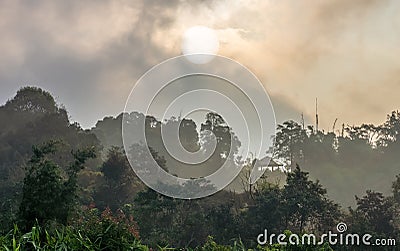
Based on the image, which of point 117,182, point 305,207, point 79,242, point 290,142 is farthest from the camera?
point 290,142

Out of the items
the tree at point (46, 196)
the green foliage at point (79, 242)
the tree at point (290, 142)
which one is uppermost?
the tree at point (290, 142)

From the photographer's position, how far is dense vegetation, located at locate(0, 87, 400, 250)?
6.96 metres

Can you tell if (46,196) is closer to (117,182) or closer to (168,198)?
(168,198)

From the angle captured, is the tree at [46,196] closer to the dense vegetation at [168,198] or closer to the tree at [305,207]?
the dense vegetation at [168,198]

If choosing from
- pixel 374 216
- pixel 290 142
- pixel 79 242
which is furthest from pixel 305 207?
pixel 79 242

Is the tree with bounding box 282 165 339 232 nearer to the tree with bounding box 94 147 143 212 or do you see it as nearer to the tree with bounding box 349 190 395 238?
the tree with bounding box 349 190 395 238

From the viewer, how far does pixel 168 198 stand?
11.7m

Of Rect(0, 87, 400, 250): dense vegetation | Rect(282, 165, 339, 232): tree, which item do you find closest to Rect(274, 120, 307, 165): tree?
Rect(0, 87, 400, 250): dense vegetation

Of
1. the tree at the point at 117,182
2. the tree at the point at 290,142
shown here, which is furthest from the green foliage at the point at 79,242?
the tree at the point at 290,142

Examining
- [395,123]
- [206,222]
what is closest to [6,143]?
[206,222]

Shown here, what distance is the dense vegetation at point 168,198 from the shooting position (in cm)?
696

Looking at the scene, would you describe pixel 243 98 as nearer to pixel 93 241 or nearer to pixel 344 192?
pixel 93 241

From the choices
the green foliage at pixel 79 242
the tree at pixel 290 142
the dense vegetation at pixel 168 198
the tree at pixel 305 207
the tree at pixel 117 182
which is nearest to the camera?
the green foliage at pixel 79 242

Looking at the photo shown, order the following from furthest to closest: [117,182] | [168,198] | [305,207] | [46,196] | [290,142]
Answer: [290,142], [117,182], [168,198], [305,207], [46,196]
